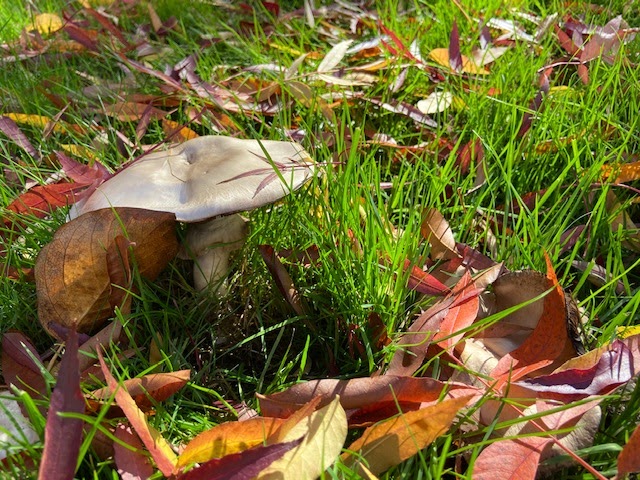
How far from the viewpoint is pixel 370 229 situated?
3.93 ft

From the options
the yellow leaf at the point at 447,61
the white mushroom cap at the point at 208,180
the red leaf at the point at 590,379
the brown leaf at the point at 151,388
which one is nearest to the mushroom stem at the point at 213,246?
the white mushroom cap at the point at 208,180

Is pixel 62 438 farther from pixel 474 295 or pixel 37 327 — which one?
pixel 474 295

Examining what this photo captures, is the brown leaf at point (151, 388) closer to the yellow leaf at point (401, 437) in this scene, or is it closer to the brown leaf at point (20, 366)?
the brown leaf at point (20, 366)

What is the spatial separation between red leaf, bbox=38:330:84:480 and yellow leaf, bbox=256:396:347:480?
23 cm

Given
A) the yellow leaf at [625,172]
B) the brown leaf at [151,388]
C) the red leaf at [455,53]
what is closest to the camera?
the brown leaf at [151,388]

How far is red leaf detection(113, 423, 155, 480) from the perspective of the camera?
88cm

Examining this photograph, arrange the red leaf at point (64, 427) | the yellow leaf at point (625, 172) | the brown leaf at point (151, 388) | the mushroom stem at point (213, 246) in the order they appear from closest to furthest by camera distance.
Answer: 1. the red leaf at point (64, 427)
2. the brown leaf at point (151, 388)
3. the mushroom stem at point (213, 246)
4. the yellow leaf at point (625, 172)

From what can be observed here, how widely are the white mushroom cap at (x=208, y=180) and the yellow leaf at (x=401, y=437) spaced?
0.43m

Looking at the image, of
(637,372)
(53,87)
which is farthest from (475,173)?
(53,87)

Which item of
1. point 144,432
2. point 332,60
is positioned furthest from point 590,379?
point 332,60

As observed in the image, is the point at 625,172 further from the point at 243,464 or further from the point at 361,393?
the point at 243,464

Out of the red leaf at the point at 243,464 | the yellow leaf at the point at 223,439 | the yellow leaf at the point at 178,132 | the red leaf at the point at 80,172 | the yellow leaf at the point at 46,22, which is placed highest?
the yellow leaf at the point at 46,22

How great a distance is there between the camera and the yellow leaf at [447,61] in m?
1.90

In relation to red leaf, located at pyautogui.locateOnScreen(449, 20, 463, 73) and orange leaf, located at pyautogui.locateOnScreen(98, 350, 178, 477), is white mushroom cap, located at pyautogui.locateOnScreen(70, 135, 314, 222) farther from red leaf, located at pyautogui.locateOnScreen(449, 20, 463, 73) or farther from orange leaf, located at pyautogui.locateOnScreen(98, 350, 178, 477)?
red leaf, located at pyautogui.locateOnScreen(449, 20, 463, 73)
